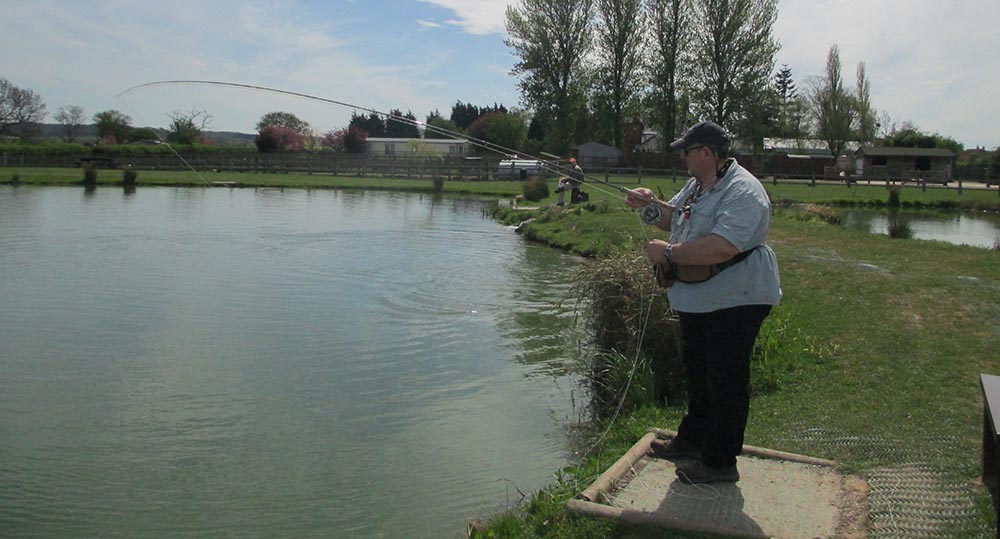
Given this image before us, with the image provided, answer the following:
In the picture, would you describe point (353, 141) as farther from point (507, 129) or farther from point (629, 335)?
point (629, 335)

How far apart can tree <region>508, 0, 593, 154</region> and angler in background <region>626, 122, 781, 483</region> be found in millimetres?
65721

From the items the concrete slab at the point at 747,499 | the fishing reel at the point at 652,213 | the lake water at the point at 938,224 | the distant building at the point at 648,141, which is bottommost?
the concrete slab at the point at 747,499

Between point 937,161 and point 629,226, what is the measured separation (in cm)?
6265

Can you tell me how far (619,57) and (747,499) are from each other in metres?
67.5

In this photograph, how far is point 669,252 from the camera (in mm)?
5043

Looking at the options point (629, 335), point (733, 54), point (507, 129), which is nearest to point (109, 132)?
point (507, 129)

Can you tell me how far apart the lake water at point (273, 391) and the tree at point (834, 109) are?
66302mm

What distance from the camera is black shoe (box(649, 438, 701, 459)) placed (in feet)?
18.4

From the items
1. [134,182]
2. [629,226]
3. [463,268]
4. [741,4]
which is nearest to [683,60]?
[741,4]

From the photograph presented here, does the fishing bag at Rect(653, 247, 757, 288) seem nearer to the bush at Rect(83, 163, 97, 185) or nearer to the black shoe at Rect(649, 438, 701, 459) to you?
the black shoe at Rect(649, 438, 701, 459)

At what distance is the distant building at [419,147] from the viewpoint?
254ft

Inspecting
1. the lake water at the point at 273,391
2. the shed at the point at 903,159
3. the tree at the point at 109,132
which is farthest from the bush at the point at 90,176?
the shed at the point at 903,159

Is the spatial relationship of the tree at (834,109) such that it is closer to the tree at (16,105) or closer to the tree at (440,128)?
the tree at (440,128)

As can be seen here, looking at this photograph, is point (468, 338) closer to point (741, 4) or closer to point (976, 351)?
point (976, 351)
